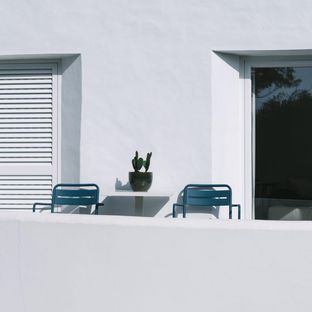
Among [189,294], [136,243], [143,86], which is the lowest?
[189,294]

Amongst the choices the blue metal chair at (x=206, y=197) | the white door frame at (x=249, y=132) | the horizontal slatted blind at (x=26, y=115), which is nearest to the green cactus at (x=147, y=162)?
the blue metal chair at (x=206, y=197)

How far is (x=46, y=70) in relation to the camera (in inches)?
298

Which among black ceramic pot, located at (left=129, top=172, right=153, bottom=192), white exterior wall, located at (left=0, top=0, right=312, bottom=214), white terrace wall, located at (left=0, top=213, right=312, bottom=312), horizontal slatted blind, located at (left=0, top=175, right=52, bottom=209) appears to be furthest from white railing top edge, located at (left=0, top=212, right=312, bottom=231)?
horizontal slatted blind, located at (left=0, top=175, right=52, bottom=209)

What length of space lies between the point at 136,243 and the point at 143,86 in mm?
3064

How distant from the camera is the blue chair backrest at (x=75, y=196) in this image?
22.9ft

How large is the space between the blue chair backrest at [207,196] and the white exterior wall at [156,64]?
187 millimetres

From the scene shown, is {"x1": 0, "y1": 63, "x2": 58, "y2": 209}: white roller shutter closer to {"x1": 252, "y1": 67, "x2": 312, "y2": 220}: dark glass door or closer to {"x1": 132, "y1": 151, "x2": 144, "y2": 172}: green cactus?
{"x1": 132, "y1": 151, "x2": 144, "y2": 172}: green cactus

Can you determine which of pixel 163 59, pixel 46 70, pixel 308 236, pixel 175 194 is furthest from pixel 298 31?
pixel 308 236

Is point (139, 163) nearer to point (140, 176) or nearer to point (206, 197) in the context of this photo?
point (140, 176)

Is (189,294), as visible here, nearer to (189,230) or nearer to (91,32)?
(189,230)

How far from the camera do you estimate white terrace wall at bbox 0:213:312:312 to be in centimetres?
415

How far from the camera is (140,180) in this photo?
269 inches

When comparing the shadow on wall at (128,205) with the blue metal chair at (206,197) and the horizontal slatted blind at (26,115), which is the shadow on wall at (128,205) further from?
the horizontal slatted blind at (26,115)

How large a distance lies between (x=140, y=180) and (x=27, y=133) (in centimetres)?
149
